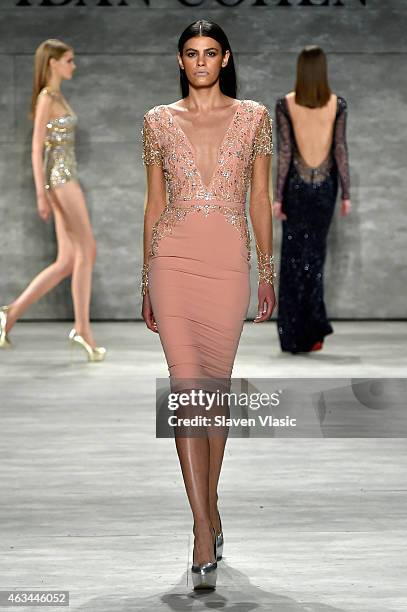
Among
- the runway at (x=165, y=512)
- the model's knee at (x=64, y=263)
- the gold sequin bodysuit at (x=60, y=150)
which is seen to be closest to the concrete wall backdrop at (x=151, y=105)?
the model's knee at (x=64, y=263)

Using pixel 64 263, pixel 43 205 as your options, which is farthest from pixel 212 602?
pixel 64 263

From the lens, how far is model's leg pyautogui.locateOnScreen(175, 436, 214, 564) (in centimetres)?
345

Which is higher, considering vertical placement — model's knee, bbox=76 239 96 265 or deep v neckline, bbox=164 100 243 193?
deep v neckline, bbox=164 100 243 193

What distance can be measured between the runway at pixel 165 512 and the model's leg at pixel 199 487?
0.33 feet

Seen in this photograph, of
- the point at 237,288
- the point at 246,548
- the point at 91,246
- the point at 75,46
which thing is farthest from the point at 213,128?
the point at 75,46

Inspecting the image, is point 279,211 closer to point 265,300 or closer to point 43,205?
point 43,205

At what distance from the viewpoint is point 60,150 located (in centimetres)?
792

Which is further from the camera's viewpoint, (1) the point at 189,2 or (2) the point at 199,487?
(1) the point at 189,2

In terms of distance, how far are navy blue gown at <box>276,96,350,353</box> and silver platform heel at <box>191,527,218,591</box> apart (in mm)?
4715

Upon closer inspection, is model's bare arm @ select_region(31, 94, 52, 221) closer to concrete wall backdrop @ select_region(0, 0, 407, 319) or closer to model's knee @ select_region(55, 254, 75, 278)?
model's knee @ select_region(55, 254, 75, 278)

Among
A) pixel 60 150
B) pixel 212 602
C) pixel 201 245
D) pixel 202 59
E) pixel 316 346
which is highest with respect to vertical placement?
pixel 202 59

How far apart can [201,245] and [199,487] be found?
0.63m

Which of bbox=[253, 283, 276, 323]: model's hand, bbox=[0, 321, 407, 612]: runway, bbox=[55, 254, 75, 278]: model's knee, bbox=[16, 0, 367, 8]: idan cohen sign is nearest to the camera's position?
bbox=[0, 321, 407, 612]: runway

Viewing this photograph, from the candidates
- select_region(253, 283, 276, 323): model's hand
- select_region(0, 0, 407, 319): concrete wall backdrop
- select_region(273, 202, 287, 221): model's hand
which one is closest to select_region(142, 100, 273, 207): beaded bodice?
select_region(253, 283, 276, 323): model's hand
